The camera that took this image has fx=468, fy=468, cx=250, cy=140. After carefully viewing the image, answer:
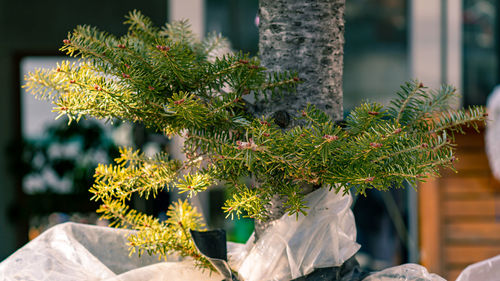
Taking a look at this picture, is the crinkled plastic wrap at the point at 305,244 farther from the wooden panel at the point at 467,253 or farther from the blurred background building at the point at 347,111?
the wooden panel at the point at 467,253

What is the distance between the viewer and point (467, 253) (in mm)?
2238

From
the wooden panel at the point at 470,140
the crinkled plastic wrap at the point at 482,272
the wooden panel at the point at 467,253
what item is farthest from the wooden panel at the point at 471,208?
the crinkled plastic wrap at the point at 482,272

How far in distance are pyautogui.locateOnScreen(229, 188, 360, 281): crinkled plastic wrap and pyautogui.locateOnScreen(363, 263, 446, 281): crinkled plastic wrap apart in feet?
0.12

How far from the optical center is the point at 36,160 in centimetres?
308

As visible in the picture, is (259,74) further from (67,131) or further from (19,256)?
(67,131)

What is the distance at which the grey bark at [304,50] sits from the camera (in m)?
0.54

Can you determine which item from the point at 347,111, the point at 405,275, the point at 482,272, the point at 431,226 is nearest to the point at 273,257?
→ the point at 405,275

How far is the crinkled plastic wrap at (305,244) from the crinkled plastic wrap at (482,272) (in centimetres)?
14

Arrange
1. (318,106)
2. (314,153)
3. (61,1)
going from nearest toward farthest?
(314,153) → (318,106) → (61,1)

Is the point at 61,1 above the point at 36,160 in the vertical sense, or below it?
above

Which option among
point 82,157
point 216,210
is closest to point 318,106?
point 216,210

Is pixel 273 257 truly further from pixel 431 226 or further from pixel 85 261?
pixel 431 226

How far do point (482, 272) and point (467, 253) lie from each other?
1885mm

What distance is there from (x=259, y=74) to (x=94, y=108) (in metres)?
0.18
